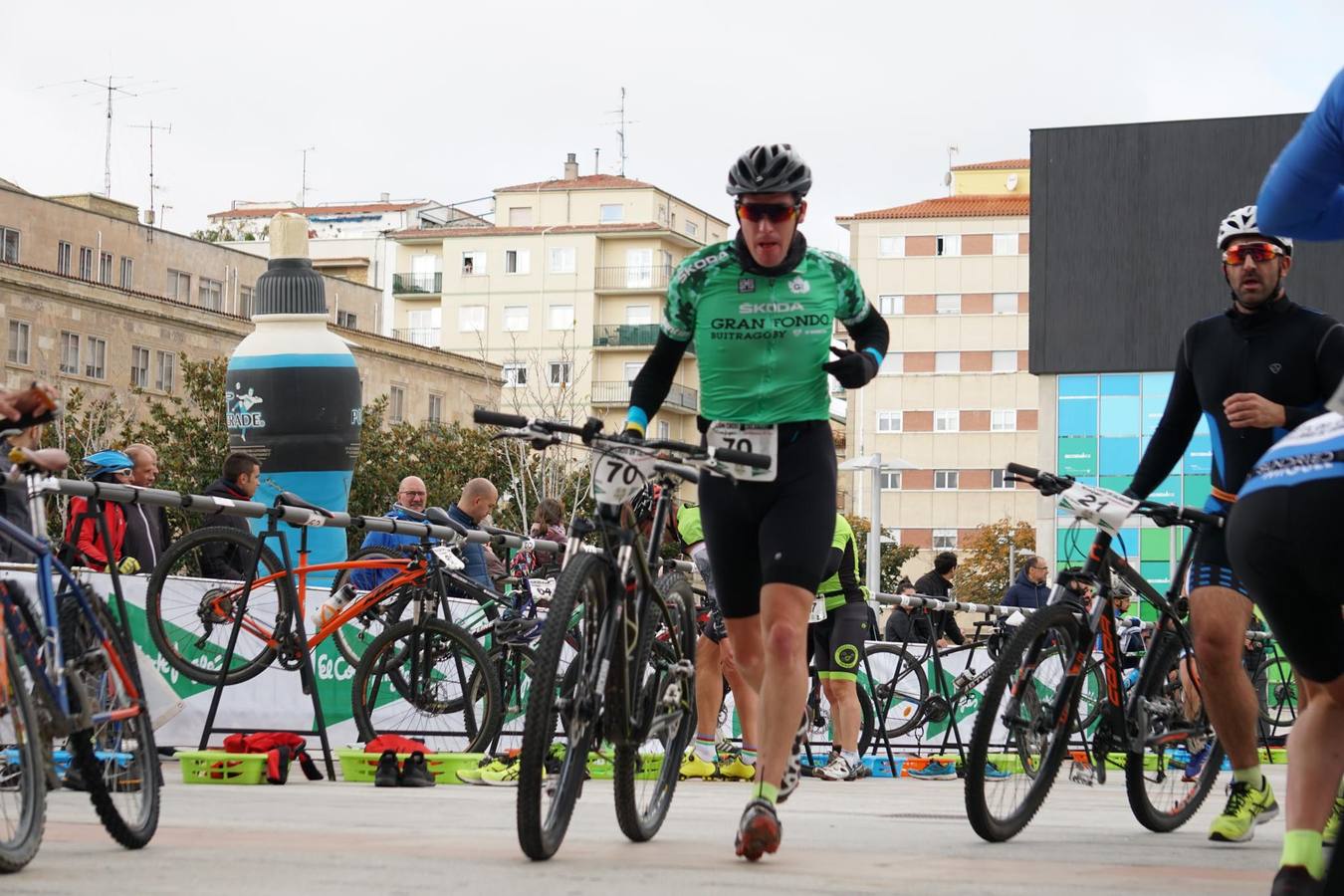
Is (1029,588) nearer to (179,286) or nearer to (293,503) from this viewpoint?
(293,503)

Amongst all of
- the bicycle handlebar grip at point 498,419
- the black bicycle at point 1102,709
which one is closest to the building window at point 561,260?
the black bicycle at point 1102,709

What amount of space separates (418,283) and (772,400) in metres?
121

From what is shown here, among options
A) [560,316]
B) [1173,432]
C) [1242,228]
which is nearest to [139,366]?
[560,316]

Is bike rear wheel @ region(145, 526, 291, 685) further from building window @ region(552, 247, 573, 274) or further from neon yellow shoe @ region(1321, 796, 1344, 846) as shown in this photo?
building window @ region(552, 247, 573, 274)

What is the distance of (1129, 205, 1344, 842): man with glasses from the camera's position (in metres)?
7.45

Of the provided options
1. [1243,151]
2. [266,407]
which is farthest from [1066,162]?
[266,407]

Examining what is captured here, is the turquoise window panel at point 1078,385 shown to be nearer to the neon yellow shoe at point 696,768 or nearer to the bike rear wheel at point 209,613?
the neon yellow shoe at point 696,768

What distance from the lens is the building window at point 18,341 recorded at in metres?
62.5

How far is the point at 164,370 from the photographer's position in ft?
228

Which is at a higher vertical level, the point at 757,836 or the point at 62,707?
the point at 62,707

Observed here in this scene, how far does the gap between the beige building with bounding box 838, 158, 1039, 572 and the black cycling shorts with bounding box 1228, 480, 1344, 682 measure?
11625 cm

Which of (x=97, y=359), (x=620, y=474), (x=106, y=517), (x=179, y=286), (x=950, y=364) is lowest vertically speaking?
(x=106, y=517)

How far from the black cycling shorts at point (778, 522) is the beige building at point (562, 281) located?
10981 cm

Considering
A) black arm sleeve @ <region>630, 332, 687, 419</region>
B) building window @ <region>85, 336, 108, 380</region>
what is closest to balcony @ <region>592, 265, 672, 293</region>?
building window @ <region>85, 336, 108, 380</region>
